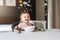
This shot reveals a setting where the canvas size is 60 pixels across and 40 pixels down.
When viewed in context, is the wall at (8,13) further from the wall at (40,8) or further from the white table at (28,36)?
the white table at (28,36)

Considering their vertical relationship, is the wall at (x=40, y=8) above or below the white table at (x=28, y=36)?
above

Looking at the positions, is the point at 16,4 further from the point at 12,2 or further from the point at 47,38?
the point at 47,38

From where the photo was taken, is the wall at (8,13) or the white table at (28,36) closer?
the white table at (28,36)

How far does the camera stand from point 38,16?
1.40 metres

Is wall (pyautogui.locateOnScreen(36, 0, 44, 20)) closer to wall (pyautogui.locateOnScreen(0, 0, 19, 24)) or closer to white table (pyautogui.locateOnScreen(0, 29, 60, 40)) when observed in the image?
wall (pyautogui.locateOnScreen(0, 0, 19, 24))

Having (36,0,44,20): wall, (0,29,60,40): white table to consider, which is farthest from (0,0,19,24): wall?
(0,29,60,40): white table

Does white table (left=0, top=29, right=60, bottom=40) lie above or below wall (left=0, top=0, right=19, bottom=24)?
below

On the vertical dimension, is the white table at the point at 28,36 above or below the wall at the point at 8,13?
below

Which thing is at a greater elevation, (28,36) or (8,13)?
(8,13)

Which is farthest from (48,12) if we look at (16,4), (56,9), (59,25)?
(16,4)

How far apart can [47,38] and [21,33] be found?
157 millimetres

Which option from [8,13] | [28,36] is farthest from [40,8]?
[28,36]

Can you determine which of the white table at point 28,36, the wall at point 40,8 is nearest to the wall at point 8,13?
the wall at point 40,8

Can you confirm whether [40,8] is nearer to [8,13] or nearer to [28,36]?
[8,13]
